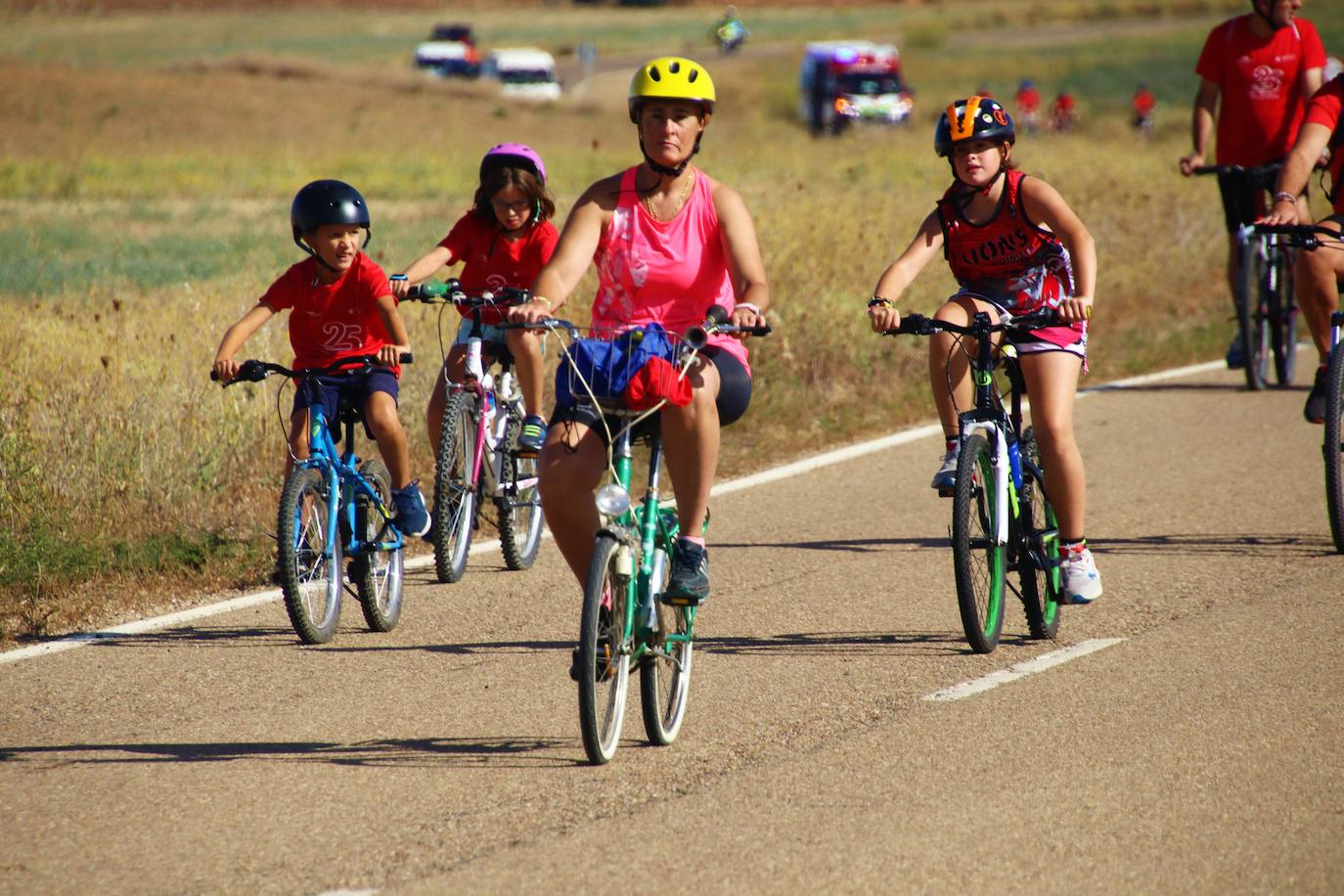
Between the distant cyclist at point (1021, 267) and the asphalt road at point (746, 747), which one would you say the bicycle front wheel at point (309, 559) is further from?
the distant cyclist at point (1021, 267)

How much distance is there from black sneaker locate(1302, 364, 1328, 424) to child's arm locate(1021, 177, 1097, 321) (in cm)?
202

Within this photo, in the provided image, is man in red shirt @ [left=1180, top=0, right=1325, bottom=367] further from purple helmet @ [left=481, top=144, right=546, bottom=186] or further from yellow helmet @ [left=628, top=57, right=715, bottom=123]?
yellow helmet @ [left=628, top=57, right=715, bottom=123]

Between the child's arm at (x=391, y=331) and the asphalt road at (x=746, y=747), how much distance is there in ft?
3.71

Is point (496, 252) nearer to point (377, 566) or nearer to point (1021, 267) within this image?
point (377, 566)

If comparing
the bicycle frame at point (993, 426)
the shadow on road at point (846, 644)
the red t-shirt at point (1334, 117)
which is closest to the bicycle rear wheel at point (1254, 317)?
the red t-shirt at point (1334, 117)

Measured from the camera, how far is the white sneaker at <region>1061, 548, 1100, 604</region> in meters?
6.67

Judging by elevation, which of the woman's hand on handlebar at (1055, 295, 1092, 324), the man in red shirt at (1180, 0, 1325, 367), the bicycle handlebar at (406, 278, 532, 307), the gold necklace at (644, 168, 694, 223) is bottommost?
the woman's hand on handlebar at (1055, 295, 1092, 324)

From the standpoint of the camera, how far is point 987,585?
21.6ft

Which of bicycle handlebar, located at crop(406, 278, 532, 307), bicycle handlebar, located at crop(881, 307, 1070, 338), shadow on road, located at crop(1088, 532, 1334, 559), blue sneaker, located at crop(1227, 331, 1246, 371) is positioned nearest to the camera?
bicycle handlebar, located at crop(881, 307, 1070, 338)

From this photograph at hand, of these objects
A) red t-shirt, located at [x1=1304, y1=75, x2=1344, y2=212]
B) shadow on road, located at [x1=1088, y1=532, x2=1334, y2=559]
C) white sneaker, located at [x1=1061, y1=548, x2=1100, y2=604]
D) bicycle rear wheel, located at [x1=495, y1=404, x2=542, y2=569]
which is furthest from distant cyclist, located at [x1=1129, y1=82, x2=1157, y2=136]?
white sneaker, located at [x1=1061, y1=548, x2=1100, y2=604]

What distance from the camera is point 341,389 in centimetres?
707

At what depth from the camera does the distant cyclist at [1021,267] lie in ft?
21.3

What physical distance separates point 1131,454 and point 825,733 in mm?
5425

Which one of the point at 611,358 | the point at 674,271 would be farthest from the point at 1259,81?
the point at 611,358
